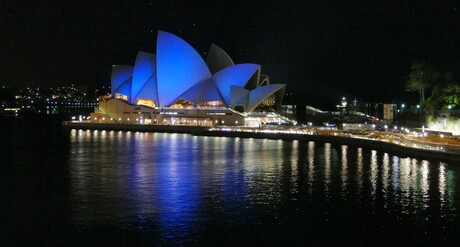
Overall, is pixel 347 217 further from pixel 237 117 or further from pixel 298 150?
pixel 237 117

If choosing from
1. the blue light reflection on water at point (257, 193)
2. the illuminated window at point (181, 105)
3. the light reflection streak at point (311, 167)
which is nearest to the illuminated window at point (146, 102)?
the illuminated window at point (181, 105)

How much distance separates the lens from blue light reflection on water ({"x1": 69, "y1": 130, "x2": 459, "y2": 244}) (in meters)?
11.4

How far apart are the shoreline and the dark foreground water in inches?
34.7

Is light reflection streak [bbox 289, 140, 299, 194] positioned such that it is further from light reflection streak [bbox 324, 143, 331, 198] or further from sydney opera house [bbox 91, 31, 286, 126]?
sydney opera house [bbox 91, 31, 286, 126]

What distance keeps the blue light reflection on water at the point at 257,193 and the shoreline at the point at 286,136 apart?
0.96m

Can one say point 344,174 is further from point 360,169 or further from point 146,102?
point 146,102

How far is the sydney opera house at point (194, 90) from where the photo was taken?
47156mm

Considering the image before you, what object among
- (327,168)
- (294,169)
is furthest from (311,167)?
(294,169)

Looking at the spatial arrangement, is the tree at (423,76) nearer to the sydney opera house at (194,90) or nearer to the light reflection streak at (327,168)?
the light reflection streak at (327,168)

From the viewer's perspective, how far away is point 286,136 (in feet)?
119

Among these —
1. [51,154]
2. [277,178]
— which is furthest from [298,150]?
[51,154]

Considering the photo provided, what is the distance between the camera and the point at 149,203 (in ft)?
44.2

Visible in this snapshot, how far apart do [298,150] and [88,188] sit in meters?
14.2

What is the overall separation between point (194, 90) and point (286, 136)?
49.1 ft
